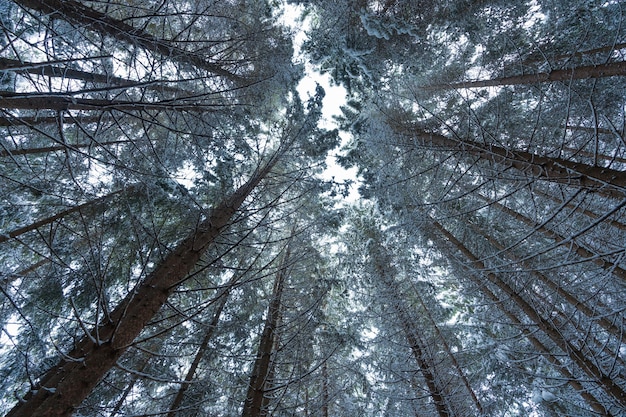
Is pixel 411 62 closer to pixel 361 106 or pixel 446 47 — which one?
pixel 446 47

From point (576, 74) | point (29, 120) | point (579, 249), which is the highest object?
point (576, 74)

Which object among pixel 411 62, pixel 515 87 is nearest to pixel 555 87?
pixel 515 87

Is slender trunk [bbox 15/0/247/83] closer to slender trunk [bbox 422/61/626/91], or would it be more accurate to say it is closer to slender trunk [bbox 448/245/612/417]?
slender trunk [bbox 422/61/626/91]

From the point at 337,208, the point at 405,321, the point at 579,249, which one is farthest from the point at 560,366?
the point at 337,208

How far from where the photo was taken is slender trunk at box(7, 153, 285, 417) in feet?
6.23

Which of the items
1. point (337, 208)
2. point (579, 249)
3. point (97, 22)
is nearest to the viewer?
point (97, 22)

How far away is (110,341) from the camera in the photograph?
2.20 meters

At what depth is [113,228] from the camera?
23.1 ft

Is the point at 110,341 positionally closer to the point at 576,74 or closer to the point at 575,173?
the point at 575,173

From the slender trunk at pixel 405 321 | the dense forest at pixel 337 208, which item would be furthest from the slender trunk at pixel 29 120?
the slender trunk at pixel 405 321

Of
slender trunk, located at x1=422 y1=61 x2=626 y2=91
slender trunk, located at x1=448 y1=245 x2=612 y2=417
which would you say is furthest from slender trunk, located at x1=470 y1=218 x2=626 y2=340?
slender trunk, located at x1=422 y1=61 x2=626 y2=91

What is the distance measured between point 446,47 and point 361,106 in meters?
3.38

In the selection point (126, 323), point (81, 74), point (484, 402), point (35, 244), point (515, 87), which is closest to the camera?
point (126, 323)

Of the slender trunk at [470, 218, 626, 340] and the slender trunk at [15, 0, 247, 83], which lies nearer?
the slender trunk at [15, 0, 247, 83]
